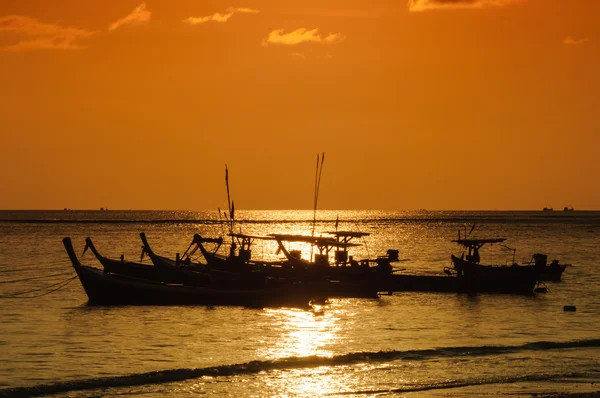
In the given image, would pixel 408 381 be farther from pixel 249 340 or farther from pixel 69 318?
pixel 69 318

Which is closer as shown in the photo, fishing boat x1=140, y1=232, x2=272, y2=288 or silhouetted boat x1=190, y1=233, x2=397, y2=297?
fishing boat x1=140, y1=232, x2=272, y2=288

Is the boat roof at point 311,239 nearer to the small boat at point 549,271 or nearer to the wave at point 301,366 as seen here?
the wave at point 301,366

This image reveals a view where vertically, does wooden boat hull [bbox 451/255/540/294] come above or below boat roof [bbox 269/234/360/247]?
below

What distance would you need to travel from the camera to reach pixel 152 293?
5047cm

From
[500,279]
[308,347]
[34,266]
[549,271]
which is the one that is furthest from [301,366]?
[34,266]

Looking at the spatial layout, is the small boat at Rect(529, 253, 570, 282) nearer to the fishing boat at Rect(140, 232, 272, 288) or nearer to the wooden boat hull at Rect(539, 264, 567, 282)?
the wooden boat hull at Rect(539, 264, 567, 282)

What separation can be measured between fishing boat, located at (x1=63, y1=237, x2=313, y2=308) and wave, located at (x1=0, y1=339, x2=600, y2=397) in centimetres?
1673

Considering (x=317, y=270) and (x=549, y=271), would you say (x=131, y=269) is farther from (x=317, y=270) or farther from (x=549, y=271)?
(x=549, y=271)

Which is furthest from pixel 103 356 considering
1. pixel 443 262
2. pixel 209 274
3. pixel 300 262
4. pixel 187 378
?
pixel 443 262

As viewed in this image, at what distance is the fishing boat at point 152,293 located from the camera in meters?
50.4

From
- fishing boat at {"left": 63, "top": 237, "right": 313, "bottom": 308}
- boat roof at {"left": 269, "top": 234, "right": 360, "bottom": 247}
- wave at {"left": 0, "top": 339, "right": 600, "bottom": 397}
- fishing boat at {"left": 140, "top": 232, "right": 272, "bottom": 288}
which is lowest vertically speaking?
wave at {"left": 0, "top": 339, "right": 600, "bottom": 397}

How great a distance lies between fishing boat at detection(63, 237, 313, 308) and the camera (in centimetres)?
5044

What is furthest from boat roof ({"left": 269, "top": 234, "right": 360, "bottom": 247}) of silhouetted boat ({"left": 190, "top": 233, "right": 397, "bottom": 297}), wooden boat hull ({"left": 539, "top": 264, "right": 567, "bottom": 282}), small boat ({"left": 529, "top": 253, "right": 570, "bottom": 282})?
wooden boat hull ({"left": 539, "top": 264, "right": 567, "bottom": 282})

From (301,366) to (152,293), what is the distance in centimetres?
1972
